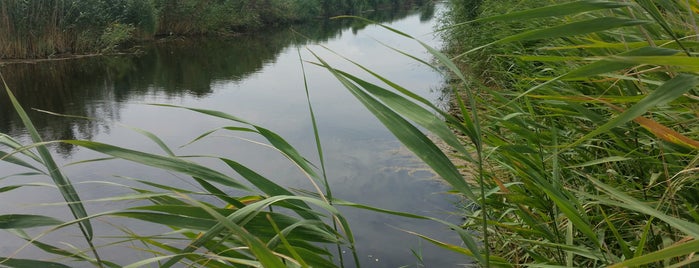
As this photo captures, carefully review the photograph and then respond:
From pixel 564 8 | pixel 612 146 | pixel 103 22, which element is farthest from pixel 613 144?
pixel 103 22

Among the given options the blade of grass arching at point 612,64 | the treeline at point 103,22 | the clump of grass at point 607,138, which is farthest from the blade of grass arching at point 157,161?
the treeline at point 103,22

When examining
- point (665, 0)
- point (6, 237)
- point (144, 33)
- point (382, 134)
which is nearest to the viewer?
point (665, 0)

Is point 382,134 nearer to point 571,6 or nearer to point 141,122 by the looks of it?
point 141,122

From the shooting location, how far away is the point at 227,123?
4.62 metres

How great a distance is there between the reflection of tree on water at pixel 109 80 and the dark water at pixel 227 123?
0.7 inches

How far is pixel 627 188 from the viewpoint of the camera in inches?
47.7

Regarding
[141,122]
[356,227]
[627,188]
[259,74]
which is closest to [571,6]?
[627,188]

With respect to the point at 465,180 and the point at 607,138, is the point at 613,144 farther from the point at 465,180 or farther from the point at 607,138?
the point at 465,180

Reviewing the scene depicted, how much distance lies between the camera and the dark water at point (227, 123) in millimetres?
2805

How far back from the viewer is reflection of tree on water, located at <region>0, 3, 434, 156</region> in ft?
16.5

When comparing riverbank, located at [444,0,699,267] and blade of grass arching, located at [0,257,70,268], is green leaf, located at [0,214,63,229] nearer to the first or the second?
blade of grass arching, located at [0,257,70,268]

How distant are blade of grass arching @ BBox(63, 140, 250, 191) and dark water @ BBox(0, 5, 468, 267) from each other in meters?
0.09

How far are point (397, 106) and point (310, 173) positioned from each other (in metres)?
0.24

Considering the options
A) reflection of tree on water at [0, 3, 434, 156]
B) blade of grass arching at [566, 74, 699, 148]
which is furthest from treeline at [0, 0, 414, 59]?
blade of grass arching at [566, 74, 699, 148]
